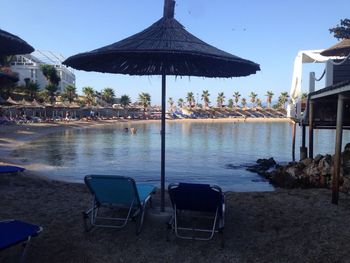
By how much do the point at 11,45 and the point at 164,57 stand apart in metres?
2.01

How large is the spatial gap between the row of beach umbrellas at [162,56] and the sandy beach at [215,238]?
113 centimetres

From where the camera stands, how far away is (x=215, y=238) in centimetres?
477

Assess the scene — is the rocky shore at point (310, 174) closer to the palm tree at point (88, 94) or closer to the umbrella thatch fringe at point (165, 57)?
the umbrella thatch fringe at point (165, 57)

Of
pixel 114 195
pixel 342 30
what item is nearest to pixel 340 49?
pixel 342 30

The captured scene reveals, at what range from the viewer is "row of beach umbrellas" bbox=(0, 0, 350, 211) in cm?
448

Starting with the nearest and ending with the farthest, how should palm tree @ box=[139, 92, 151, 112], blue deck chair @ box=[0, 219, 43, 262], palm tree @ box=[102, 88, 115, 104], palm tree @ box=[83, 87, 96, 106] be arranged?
blue deck chair @ box=[0, 219, 43, 262] → palm tree @ box=[83, 87, 96, 106] → palm tree @ box=[102, 88, 115, 104] → palm tree @ box=[139, 92, 151, 112]

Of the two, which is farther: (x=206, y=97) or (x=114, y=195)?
(x=206, y=97)

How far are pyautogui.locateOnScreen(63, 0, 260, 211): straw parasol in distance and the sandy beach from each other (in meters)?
1.11

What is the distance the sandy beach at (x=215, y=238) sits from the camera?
4.22 m

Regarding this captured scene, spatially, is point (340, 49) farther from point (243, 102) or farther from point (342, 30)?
point (243, 102)

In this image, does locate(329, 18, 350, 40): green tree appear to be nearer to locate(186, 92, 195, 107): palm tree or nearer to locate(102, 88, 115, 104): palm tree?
locate(102, 88, 115, 104): palm tree

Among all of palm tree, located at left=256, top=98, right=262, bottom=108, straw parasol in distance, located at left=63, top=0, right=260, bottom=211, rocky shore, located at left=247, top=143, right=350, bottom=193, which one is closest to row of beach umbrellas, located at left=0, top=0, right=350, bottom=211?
straw parasol in distance, located at left=63, top=0, right=260, bottom=211

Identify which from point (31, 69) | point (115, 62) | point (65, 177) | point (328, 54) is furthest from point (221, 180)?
point (31, 69)

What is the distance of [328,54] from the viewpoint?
56.8ft
